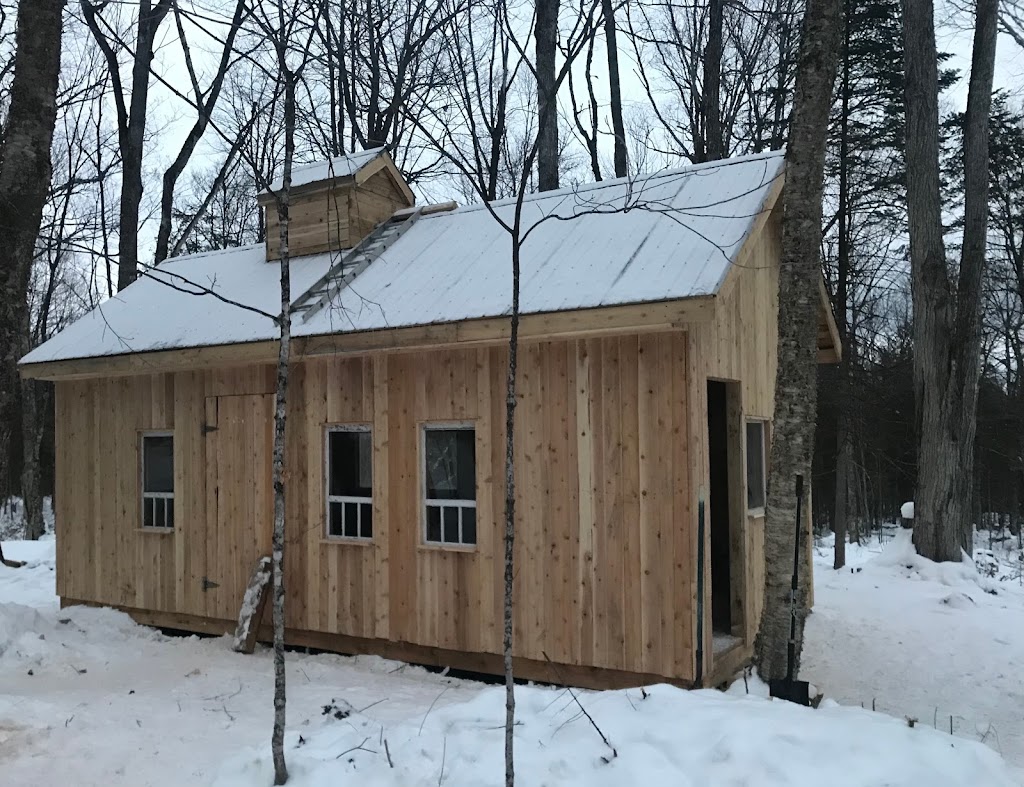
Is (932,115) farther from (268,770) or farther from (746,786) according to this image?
(268,770)

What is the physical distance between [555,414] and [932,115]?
951 cm

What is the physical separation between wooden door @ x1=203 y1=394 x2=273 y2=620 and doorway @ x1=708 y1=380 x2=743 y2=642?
451 centimetres

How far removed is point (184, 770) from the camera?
15.6ft

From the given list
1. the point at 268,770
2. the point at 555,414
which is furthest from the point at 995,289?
the point at 268,770

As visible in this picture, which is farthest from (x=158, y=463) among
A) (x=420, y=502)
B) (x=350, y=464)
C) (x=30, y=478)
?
(x=30, y=478)

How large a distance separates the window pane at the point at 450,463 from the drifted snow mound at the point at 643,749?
8.04ft

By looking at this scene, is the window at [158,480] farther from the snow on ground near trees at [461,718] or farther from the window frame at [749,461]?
the window frame at [749,461]

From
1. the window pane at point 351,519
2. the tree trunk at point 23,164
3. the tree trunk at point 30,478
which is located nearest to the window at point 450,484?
the window pane at point 351,519

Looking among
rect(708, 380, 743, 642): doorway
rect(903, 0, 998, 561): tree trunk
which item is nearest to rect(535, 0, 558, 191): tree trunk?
rect(903, 0, 998, 561): tree trunk

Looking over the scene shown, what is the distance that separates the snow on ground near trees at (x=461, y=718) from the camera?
12.6 feet

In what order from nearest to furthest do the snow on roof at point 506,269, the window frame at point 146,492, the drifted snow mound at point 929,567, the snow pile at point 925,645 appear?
1. the snow on roof at point 506,269
2. the snow pile at point 925,645
3. the window frame at point 146,492
4. the drifted snow mound at point 929,567

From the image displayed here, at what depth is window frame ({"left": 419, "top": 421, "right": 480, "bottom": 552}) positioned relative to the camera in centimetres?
701

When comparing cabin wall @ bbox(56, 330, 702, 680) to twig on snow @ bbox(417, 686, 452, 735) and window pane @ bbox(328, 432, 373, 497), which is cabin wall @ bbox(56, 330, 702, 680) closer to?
window pane @ bbox(328, 432, 373, 497)

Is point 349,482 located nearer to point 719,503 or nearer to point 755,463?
point 719,503
